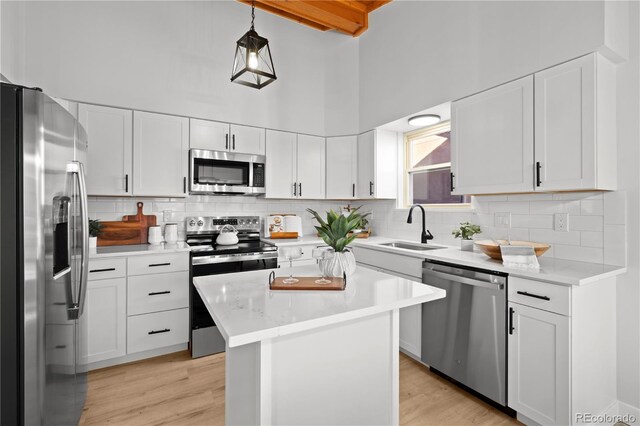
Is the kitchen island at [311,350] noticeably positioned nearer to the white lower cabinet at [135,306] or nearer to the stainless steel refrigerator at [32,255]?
the stainless steel refrigerator at [32,255]

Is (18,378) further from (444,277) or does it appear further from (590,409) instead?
(590,409)

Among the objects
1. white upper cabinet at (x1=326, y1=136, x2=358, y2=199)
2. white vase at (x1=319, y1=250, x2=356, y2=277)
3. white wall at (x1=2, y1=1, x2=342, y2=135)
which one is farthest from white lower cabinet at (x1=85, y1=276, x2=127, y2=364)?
white upper cabinet at (x1=326, y1=136, x2=358, y2=199)

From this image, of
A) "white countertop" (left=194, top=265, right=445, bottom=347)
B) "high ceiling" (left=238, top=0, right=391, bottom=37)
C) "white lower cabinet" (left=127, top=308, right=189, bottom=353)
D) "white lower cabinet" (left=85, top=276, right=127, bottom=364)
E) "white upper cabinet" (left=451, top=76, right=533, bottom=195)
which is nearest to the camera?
"white countertop" (left=194, top=265, right=445, bottom=347)

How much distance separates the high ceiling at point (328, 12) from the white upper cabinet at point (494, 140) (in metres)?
1.84

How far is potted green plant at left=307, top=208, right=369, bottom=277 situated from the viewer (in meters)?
1.62

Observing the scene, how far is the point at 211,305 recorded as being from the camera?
4.15 ft

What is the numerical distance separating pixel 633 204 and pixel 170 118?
374cm

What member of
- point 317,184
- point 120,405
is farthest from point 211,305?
point 317,184

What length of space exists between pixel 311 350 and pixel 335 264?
0.49 meters

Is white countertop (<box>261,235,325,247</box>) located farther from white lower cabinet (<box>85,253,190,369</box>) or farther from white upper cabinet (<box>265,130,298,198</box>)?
white lower cabinet (<box>85,253,190,369</box>)

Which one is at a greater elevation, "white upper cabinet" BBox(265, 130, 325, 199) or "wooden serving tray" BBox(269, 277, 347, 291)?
"white upper cabinet" BBox(265, 130, 325, 199)

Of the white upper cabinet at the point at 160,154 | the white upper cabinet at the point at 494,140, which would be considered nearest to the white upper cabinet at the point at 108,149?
the white upper cabinet at the point at 160,154

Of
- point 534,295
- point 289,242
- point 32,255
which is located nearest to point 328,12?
point 289,242

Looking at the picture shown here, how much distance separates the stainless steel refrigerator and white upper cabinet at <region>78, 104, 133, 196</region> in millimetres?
1437
